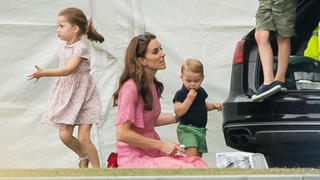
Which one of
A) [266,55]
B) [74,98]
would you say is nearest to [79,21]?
[74,98]

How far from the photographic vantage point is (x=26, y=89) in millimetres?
4652

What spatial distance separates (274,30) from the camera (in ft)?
11.2

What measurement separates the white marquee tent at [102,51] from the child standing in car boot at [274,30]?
1.24 m

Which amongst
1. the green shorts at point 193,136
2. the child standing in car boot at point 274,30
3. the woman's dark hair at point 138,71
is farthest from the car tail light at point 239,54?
the woman's dark hair at point 138,71

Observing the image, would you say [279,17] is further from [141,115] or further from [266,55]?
[141,115]

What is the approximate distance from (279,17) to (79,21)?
4.80ft

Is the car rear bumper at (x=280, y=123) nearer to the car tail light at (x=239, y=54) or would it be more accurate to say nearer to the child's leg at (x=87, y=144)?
the car tail light at (x=239, y=54)

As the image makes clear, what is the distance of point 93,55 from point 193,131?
137 centimetres

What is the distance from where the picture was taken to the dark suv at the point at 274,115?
321cm

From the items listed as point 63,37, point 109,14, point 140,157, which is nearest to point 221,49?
point 109,14

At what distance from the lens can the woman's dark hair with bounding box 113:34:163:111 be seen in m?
3.17

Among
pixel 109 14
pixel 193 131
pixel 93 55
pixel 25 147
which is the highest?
pixel 109 14

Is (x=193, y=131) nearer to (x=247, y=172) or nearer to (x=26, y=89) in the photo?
(x=247, y=172)

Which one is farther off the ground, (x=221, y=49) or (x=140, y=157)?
(x=221, y=49)
